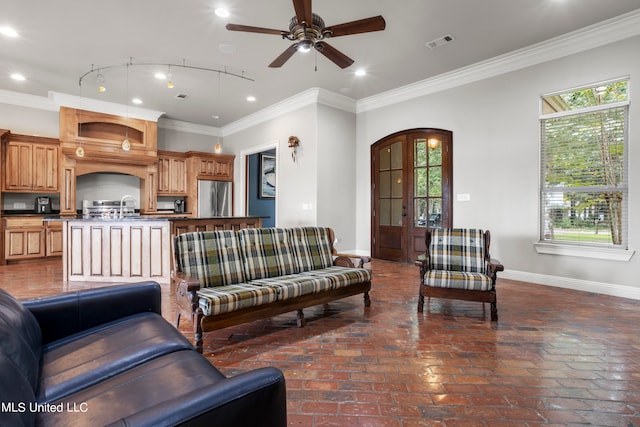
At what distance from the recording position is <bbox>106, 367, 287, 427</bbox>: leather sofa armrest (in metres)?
0.77

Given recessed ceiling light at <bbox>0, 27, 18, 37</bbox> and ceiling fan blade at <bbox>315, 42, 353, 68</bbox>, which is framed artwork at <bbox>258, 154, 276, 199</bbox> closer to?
recessed ceiling light at <bbox>0, 27, 18, 37</bbox>

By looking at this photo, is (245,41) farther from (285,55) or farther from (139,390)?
(139,390)

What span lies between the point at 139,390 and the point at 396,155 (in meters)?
5.58

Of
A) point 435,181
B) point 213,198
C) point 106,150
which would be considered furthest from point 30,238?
point 435,181

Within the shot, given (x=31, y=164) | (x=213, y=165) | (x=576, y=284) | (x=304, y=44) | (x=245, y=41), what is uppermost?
(x=245, y=41)

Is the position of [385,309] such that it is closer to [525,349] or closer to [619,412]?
[525,349]

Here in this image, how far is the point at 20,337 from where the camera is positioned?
1157 mm

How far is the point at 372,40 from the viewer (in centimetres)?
413

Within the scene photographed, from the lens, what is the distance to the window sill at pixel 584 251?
3751 mm

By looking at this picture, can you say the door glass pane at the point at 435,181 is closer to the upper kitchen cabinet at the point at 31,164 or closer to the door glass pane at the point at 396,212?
the door glass pane at the point at 396,212

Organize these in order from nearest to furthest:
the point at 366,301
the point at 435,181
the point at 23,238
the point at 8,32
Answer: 1. the point at 366,301
2. the point at 8,32
3. the point at 435,181
4. the point at 23,238

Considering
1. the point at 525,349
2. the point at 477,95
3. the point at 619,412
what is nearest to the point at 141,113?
the point at 477,95

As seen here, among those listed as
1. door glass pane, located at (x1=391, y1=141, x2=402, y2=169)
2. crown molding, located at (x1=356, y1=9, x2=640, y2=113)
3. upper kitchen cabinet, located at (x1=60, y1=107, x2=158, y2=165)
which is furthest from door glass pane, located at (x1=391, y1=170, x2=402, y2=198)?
upper kitchen cabinet, located at (x1=60, y1=107, x2=158, y2=165)

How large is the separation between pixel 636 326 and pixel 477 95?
3.55 m
